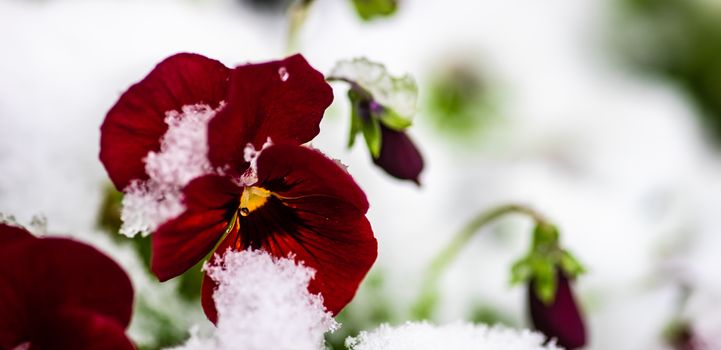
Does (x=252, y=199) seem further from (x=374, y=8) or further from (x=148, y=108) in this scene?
(x=374, y=8)

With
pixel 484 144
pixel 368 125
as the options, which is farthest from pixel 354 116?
pixel 484 144

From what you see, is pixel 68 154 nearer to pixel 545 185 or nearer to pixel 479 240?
pixel 479 240

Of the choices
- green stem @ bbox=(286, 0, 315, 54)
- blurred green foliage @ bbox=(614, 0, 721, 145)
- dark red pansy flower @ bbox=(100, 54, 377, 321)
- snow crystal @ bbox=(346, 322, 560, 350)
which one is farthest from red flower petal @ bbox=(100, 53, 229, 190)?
blurred green foliage @ bbox=(614, 0, 721, 145)

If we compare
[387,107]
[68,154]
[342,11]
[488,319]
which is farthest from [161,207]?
[342,11]

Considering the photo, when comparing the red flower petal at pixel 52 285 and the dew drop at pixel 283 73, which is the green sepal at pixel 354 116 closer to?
the dew drop at pixel 283 73

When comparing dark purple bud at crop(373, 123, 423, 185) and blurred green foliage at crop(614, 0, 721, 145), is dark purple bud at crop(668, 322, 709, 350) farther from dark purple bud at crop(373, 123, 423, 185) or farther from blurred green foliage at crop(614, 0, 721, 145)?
blurred green foliage at crop(614, 0, 721, 145)
